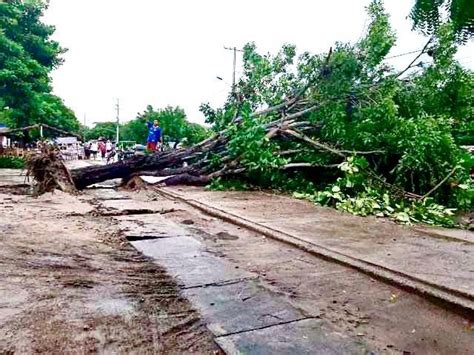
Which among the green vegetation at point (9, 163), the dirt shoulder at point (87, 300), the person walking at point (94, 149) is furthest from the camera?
the person walking at point (94, 149)

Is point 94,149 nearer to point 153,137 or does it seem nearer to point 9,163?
point 9,163

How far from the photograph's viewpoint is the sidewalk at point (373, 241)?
3969 millimetres

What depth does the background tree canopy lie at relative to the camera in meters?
19.7

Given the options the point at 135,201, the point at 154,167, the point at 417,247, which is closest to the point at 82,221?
the point at 135,201

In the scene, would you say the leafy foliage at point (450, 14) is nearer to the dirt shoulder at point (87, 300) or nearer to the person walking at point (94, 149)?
the dirt shoulder at point (87, 300)

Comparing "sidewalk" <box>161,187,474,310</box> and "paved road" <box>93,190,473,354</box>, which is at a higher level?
"sidewalk" <box>161,187,474,310</box>

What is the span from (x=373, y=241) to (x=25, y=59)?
20112mm

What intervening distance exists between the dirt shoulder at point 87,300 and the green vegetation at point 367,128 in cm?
489

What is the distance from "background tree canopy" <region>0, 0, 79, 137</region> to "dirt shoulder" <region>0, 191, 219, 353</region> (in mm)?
16716

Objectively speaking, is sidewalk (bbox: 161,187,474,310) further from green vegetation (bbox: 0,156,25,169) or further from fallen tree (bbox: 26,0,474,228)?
green vegetation (bbox: 0,156,25,169)

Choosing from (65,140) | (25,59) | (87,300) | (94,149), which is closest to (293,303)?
(87,300)

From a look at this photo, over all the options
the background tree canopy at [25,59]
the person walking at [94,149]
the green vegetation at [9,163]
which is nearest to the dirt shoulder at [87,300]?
the background tree canopy at [25,59]

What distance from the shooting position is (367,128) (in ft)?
32.2

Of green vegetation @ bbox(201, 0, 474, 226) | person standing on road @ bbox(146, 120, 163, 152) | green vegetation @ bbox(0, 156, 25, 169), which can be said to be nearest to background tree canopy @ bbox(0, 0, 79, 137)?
green vegetation @ bbox(0, 156, 25, 169)
